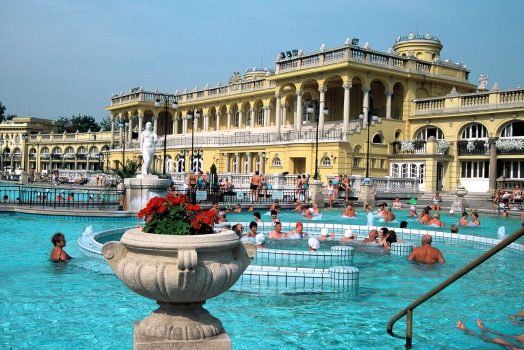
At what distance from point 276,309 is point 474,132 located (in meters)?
31.0

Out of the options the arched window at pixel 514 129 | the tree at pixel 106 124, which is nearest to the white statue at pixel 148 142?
the arched window at pixel 514 129

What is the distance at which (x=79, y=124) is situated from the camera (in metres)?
112

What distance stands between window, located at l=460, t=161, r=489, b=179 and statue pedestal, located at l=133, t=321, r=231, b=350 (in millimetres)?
33661

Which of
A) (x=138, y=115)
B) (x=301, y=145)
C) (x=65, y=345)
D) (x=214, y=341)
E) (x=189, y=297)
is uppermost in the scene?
(x=138, y=115)

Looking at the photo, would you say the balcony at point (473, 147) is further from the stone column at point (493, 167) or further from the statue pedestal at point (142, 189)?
the statue pedestal at point (142, 189)

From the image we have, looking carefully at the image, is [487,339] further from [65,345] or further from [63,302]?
[63,302]

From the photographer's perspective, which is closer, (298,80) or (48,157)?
(298,80)

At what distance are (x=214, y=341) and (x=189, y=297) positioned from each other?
0.46 m

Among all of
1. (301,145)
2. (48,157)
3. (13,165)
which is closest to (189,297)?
(301,145)

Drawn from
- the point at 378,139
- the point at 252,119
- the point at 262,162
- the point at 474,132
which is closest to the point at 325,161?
the point at 378,139

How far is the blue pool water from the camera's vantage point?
6691mm

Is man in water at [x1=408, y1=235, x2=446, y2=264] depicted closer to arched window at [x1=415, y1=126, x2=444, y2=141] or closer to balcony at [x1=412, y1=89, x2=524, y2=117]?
balcony at [x1=412, y1=89, x2=524, y2=117]

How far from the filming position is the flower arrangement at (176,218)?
15.4 feet

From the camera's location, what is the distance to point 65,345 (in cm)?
632
